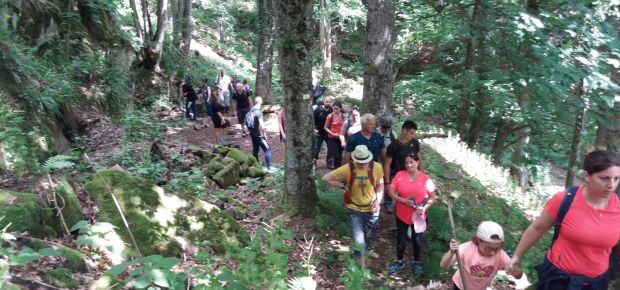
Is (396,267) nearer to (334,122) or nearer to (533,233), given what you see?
(533,233)

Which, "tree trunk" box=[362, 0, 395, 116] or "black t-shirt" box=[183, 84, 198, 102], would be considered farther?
"black t-shirt" box=[183, 84, 198, 102]

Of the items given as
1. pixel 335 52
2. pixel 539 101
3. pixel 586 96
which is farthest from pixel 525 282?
pixel 335 52

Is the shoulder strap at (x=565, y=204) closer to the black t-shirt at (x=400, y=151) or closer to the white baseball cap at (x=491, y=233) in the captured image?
the white baseball cap at (x=491, y=233)

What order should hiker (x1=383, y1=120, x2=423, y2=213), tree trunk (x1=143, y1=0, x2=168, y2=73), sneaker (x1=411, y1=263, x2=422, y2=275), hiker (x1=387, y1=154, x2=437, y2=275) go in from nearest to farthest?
1. hiker (x1=387, y1=154, x2=437, y2=275)
2. sneaker (x1=411, y1=263, x2=422, y2=275)
3. hiker (x1=383, y1=120, x2=423, y2=213)
4. tree trunk (x1=143, y1=0, x2=168, y2=73)

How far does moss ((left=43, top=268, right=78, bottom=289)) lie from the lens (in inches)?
141

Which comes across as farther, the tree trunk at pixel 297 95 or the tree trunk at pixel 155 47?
the tree trunk at pixel 155 47

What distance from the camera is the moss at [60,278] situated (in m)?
3.59

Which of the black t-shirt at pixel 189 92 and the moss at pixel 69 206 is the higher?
the moss at pixel 69 206

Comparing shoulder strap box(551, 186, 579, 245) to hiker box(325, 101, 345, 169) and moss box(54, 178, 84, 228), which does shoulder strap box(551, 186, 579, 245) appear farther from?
hiker box(325, 101, 345, 169)

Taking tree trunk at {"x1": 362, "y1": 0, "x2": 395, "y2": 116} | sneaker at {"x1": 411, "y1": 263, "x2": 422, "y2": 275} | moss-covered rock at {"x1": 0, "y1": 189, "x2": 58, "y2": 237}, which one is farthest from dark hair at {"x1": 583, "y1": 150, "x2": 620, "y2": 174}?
tree trunk at {"x1": 362, "y1": 0, "x2": 395, "y2": 116}

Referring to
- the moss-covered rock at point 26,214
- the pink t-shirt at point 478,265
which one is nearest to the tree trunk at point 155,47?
the moss-covered rock at point 26,214

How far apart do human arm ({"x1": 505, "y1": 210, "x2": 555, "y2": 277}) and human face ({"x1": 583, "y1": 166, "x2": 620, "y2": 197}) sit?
15.4 inches

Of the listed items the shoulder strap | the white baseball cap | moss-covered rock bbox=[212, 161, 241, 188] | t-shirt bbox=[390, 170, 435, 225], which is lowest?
moss-covered rock bbox=[212, 161, 241, 188]

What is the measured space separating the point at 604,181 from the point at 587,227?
36 cm
